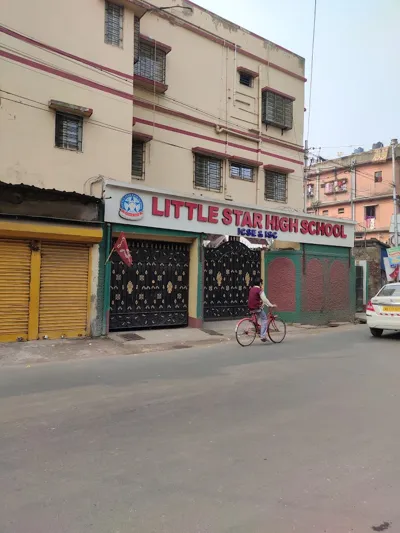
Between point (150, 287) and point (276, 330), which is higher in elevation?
point (150, 287)

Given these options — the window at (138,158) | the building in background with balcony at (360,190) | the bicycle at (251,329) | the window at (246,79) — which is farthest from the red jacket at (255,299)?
the building in background with balcony at (360,190)

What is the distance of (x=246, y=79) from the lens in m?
18.5

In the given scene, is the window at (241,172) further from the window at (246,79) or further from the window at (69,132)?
the window at (69,132)

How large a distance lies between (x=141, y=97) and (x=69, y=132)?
3.64m

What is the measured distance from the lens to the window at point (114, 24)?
13.3 m

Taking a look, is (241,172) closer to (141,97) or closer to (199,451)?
(141,97)

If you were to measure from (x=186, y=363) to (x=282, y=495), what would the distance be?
5.62 meters

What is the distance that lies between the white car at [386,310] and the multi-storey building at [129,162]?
4923 mm

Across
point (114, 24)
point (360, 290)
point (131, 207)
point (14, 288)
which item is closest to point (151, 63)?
point (114, 24)

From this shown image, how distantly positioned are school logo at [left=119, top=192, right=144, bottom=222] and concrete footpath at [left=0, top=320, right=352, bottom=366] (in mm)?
3348

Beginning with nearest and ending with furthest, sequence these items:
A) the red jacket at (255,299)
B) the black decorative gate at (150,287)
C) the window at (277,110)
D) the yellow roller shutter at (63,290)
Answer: the yellow roller shutter at (63,290) → the red jacket at (255,299) → the black decorative gate at (150,287) → the window at (277,110)

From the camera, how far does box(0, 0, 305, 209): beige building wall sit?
1184 cm

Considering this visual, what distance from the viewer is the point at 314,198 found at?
48844mm

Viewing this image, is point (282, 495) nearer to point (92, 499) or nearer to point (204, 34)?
point (92, 499)
